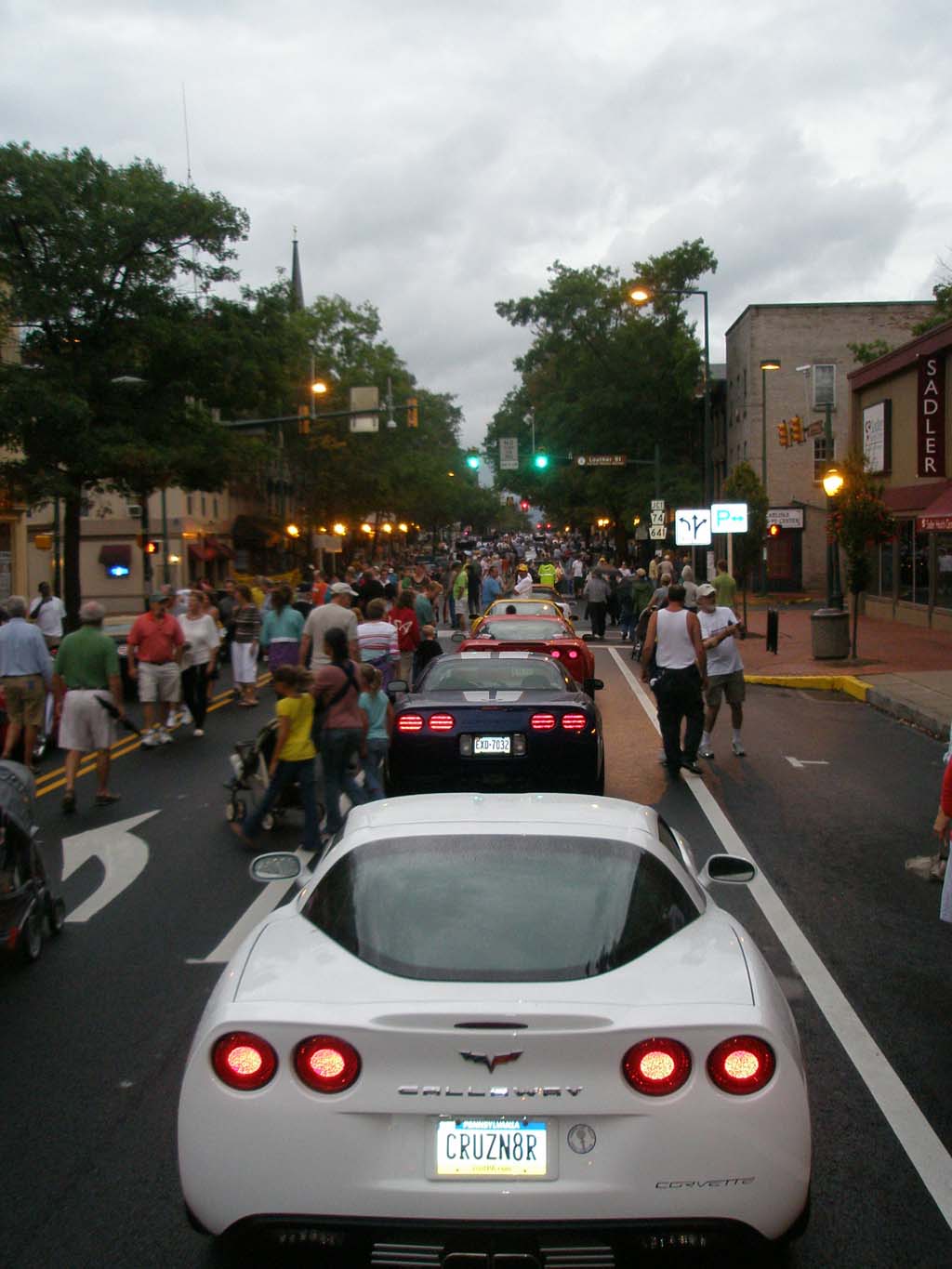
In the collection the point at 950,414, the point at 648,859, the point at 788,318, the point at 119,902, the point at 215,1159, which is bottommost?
the point at 119,902

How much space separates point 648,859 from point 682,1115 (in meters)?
1.08

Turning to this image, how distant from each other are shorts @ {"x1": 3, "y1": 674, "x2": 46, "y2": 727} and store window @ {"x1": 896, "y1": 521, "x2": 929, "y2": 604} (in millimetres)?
24590

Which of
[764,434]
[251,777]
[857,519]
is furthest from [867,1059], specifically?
[764,434]

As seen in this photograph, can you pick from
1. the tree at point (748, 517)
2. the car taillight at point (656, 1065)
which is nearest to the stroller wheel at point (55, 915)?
the car taillight at point (656, 1065)

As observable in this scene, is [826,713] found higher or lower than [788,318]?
lower

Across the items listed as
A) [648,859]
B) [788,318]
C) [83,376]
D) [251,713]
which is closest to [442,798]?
[648,859]

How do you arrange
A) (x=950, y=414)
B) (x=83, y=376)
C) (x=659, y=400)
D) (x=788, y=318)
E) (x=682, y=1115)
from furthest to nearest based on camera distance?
(x=659, y=400), (x=788, y=318), (x=83, y=376), (x=950, y=414), (x=682, y=1115)

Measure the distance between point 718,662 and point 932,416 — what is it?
736 inches

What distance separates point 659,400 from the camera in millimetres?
62688

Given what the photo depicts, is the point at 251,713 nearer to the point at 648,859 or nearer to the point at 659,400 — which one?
the point at 648,859

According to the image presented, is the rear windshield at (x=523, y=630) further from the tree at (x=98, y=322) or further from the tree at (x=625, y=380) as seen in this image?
the tree at (x=625, y=380)

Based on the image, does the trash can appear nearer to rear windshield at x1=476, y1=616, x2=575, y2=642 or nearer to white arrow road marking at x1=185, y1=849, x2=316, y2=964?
rear windshield at x1=476, y1=616, x2=575, y2=642

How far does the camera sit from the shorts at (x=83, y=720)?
38.3 ft

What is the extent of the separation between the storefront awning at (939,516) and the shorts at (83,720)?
63.5 feet
